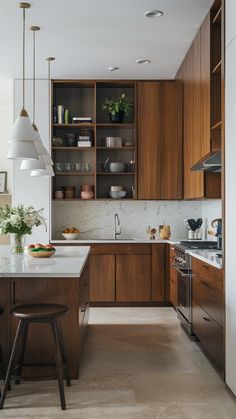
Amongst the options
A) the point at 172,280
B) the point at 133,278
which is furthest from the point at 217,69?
the point at 133,278

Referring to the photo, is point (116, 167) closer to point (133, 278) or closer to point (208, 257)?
point (133, 278)

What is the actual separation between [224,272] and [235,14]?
1668mm

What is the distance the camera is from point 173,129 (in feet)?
21.0

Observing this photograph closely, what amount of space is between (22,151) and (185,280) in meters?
2.07

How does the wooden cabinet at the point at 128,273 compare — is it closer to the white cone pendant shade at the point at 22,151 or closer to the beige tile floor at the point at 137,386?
the beige tile floor at the point at 137,386

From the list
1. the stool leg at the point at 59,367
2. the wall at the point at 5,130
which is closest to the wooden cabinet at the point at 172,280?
the stool leg at the point at 59,367

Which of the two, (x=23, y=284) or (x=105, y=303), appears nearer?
(x=23, y=284)

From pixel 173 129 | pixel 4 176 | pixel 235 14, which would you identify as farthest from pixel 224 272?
pixel 4 176

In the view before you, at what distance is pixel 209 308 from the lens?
3795 millimetres

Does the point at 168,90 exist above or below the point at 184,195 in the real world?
above

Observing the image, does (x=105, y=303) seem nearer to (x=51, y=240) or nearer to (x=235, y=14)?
(x=51, y=240)

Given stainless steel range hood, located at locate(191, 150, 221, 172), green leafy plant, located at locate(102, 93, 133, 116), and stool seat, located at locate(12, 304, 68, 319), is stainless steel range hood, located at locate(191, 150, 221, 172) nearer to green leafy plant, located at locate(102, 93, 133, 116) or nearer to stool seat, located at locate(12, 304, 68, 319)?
stool seat, located at locate(12, 304, 68, 319)

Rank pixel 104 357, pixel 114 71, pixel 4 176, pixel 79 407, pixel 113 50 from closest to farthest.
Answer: pixel 79 407, pixel 104 357, pixel 113 50, pixel 114 71, pixel 4 176

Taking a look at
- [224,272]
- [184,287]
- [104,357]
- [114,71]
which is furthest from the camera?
[114,71]
